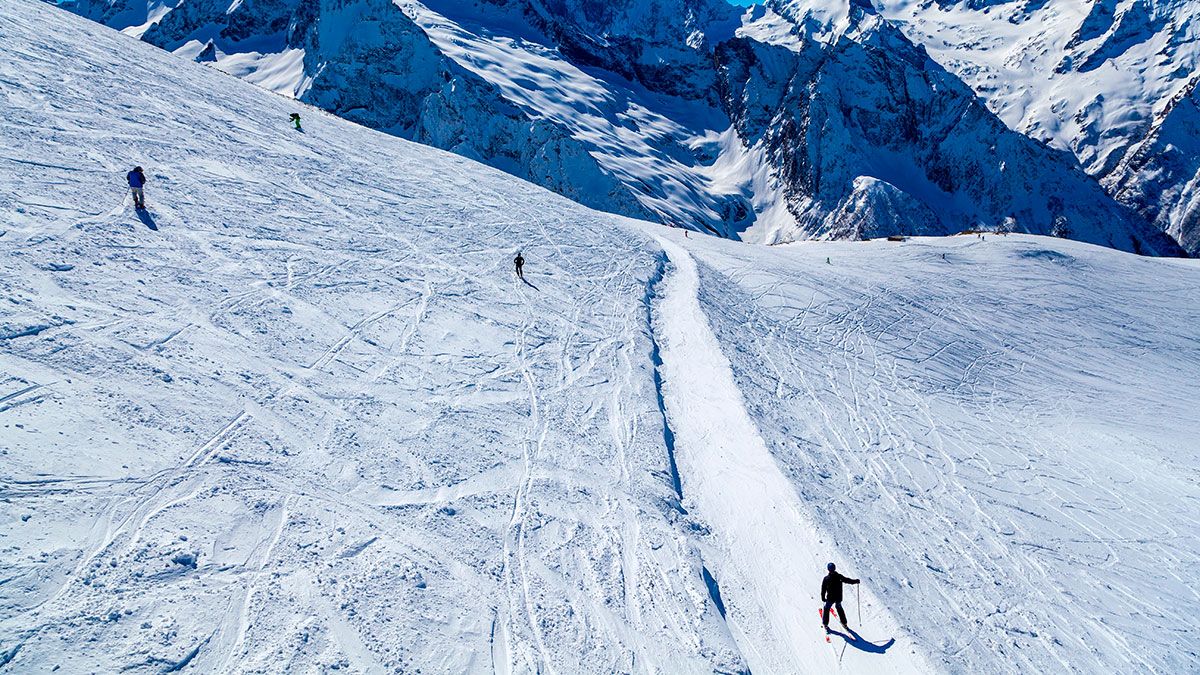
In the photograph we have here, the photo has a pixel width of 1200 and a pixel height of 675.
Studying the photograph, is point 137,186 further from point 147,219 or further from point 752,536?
point 752,536

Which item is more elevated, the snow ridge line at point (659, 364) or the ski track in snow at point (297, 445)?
the snow ridge line at point (659, 364)

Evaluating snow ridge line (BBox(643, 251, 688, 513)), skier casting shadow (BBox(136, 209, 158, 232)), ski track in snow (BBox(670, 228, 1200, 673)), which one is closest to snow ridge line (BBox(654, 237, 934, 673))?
snow ridge line (BBox(643, 251, 688, 513))

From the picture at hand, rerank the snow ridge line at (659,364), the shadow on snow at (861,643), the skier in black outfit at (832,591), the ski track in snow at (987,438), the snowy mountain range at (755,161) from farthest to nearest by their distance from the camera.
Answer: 1. the snowy mountain range at (755,161)
2. the snow ridge line at (659,364)
3. the ski track in snow at (987,438)
4. the shadow on snow at (861,643)
5. the skier in black outfit at (832,591)

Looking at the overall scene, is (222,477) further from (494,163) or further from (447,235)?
(494,163)

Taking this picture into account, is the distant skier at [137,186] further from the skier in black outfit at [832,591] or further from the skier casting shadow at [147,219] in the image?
the skier in black outfit at [832,591]

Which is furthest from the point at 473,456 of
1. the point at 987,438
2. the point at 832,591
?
the point at 987,438

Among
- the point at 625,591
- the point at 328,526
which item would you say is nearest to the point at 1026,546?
the point at 625,591

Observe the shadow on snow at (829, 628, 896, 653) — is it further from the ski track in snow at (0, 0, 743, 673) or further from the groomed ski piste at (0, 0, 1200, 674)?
the ski track in snow at (0, 0, 743, 673)

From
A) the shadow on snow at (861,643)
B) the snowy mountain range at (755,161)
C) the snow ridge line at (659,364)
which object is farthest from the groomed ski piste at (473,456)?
the snowy mountain range at (755,161)
